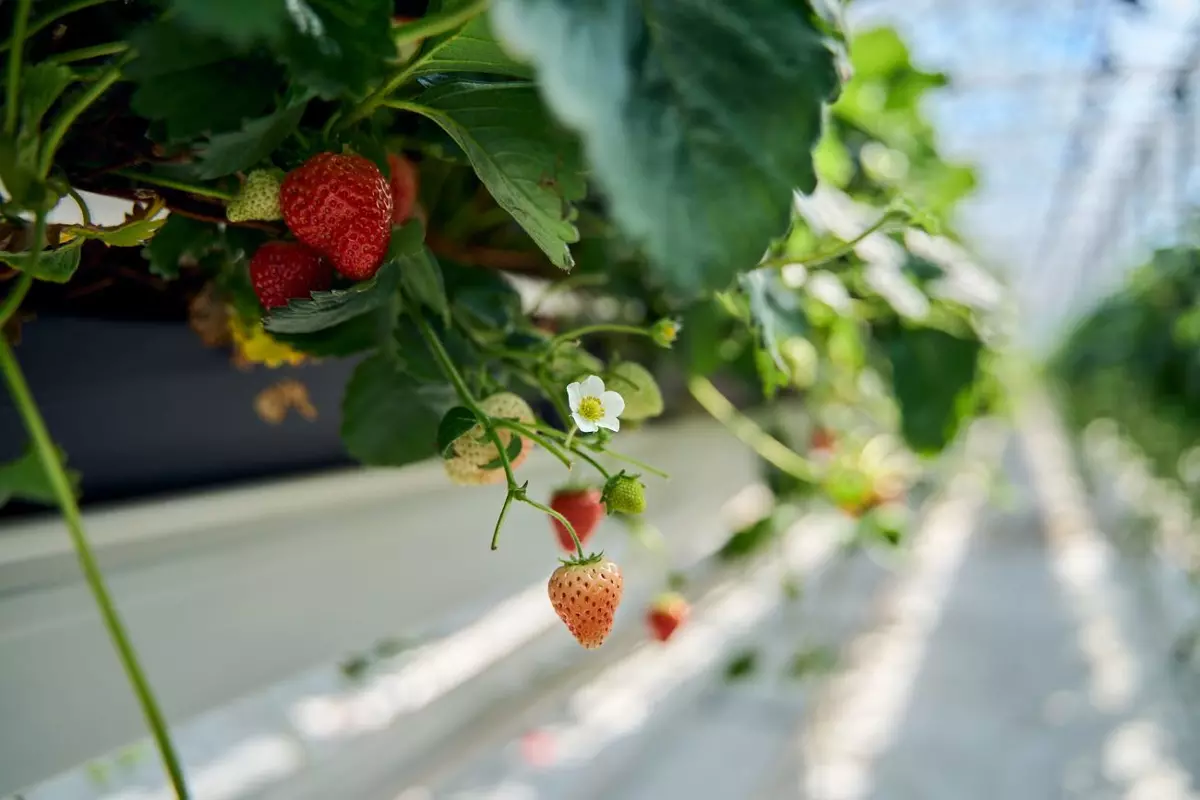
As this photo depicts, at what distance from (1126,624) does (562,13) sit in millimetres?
2643

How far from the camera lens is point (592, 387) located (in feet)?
1.19

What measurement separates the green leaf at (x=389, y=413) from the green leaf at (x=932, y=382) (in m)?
0.47

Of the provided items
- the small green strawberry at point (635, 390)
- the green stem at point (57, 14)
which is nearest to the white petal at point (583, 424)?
the small green strawberry at point (635, 390)

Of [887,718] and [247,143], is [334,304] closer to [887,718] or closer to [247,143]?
[247,143]

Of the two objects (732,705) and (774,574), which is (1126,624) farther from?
(732,705)

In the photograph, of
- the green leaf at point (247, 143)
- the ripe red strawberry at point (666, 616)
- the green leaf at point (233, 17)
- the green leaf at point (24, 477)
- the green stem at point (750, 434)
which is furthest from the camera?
the green stem at point (750, 434)

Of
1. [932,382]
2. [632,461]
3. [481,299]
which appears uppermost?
[932,382]

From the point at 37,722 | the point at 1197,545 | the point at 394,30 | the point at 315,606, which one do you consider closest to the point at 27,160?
the point at 394,30

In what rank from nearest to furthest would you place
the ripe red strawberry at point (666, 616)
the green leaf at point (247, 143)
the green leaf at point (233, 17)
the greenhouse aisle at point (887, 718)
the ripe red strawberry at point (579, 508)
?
the green leaf at point (233, 17)
the green leaf at point (247, 143)
the ripe red strawberry at point (579, 508)
the ripe red strawberry at point (666, 616)
the greenhouse aisle at point (887, 718)

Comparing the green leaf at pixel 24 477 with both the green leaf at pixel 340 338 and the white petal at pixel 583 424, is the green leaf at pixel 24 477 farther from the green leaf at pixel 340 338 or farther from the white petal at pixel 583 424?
the white petal at pixel 583 424

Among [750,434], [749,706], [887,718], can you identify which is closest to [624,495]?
[750,434]

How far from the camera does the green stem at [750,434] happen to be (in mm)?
908

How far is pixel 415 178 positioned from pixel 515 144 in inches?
8.1

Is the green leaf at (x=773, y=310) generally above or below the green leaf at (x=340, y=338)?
above
